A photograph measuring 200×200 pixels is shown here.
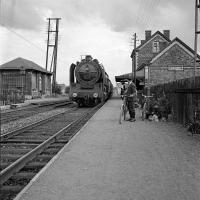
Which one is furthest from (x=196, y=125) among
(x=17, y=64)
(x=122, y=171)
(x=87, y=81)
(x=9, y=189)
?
(x=17, y=64)

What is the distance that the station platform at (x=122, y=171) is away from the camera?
4859 mm

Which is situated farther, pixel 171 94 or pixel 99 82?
pixel 99 82

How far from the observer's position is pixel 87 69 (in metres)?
26.3

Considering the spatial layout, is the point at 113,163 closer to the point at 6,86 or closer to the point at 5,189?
the point at 5,189

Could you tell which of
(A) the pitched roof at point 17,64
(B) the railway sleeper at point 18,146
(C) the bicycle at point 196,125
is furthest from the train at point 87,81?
(A) the pitched roof at point 17,64

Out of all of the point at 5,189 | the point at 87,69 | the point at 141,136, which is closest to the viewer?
the point at 5,189

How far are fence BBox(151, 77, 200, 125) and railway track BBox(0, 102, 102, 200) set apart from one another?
3747 mm

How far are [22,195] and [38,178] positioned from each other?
84 cm

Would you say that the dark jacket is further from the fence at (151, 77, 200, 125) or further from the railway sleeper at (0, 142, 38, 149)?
the railway sleeper at (0, 142, 38, 149)

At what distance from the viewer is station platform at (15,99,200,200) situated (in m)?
4.86

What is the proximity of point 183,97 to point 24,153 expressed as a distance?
263 inches

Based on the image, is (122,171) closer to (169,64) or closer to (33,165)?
(33,165)

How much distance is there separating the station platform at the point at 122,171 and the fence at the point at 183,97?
1583 mm

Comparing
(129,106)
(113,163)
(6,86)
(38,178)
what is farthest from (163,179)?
(6,86)
